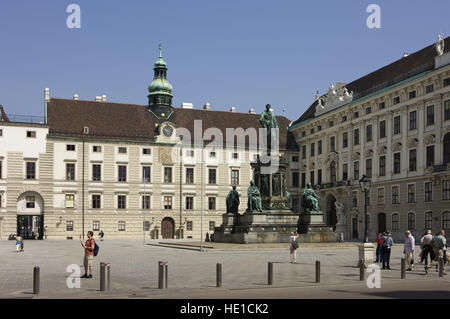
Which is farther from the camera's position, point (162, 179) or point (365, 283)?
point (162, 179)

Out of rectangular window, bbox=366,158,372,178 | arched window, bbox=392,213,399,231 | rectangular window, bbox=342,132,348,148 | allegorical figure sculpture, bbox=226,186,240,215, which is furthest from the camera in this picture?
rectangular window, bbox=342,132,348,148

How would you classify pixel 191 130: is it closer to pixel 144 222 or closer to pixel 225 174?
pixel 225 174

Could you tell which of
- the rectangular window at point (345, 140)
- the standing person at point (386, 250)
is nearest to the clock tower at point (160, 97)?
the rectangular window at point (345, 140)

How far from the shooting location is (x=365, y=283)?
19.3 metres

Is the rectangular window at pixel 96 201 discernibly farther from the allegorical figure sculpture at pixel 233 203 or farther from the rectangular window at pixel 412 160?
the rectangular window at pixel 412 160

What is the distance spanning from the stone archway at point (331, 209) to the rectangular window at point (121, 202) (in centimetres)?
2403

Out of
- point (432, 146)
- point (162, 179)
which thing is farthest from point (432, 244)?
point (162, 179)

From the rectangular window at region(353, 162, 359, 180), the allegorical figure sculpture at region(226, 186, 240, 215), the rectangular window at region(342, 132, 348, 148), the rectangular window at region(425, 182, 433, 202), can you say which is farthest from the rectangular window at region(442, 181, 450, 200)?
the allegorical figure sculpture at region(226, 186, 240, 215)

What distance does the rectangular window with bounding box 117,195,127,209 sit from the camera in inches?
2897

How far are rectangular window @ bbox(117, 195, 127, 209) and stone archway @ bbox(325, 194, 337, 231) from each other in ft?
78.8

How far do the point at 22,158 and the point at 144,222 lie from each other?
15.5m

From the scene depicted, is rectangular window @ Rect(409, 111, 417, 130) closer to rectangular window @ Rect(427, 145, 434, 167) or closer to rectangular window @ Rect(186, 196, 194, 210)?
rectangular window @ Rect(427, 145, 434, 167)

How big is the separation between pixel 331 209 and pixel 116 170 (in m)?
26.0

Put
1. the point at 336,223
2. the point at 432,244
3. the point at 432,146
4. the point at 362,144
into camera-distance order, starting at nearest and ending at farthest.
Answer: the point at 432,244
the point at 432,146
the point at 362,144
the point at 336,223
